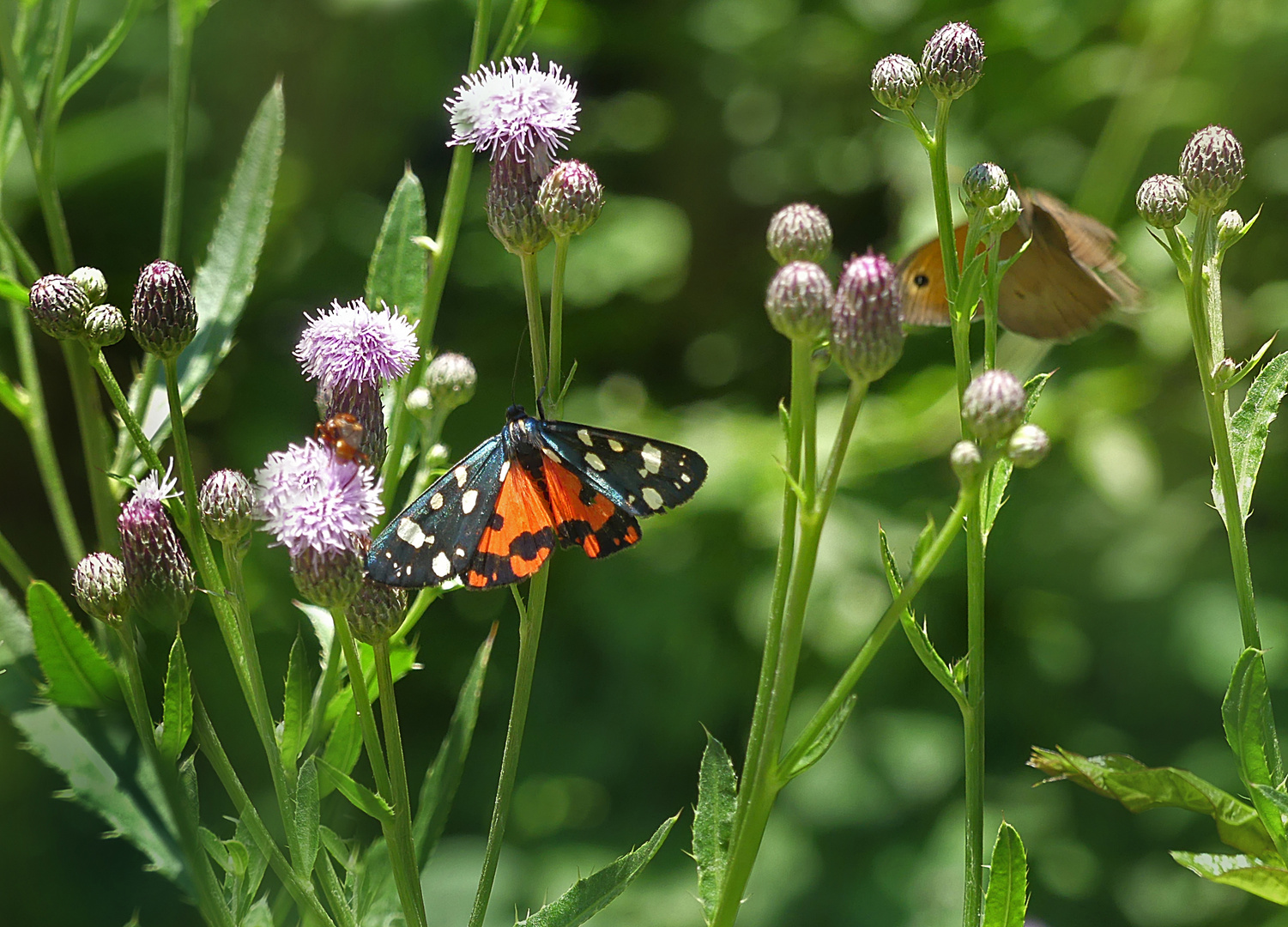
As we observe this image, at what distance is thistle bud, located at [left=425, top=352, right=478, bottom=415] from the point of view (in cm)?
142

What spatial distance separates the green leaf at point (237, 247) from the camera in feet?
5.22

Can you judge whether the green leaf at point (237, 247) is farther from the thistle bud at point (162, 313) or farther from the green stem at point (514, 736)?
the green stem at point (514, 736)

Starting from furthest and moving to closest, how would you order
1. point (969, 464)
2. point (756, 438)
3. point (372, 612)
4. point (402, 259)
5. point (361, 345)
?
point (756, 438) → point (402, 259) → point (361, 345) → point (372, 612) → point (969, 464)

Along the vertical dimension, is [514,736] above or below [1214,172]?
below

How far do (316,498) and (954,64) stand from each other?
0.86m

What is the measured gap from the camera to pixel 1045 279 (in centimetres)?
159

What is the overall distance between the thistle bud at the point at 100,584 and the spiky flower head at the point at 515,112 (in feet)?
2.00

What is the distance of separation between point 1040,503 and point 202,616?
6.50 feet

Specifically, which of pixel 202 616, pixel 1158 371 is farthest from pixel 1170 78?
pixel 202 616

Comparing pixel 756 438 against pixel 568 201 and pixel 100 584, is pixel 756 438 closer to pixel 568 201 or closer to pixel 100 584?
pixel 568 201

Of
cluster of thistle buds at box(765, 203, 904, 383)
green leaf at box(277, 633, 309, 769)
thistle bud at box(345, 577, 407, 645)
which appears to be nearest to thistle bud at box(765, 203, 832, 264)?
cluster of thistle buds at box(765, 203, 904, 383)

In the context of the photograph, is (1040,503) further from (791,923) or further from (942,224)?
(942,224)

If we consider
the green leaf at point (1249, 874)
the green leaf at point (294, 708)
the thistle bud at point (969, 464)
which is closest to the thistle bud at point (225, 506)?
the green leaf at point (294, 708)

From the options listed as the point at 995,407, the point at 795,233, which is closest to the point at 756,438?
the point at 795,233
